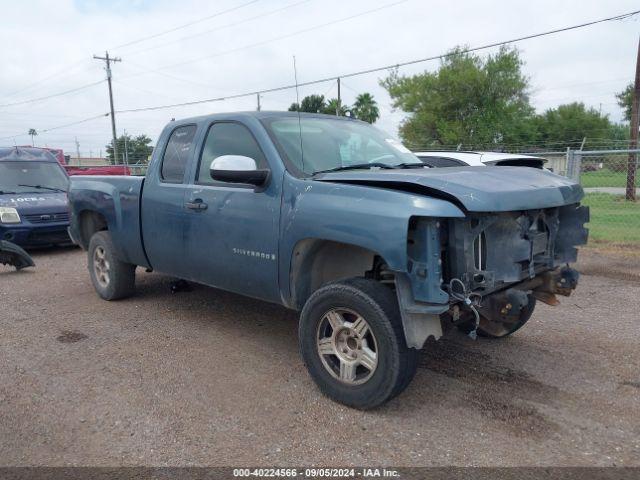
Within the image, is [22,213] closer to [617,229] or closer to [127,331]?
[127,331]

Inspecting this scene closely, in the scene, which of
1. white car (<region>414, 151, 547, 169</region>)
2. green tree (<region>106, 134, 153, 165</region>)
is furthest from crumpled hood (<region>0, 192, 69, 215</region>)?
green tree (<region>106, 134, 153, 165</region>)

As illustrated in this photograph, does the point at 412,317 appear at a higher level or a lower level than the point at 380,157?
lower

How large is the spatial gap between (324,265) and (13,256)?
586 centimetres

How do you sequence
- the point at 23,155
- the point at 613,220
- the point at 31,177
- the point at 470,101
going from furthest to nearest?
the point at 470,101, the point at 613,220, the point at 23,155, the point at 31,177

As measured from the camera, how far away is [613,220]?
41.3ft

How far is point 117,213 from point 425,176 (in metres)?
3.58

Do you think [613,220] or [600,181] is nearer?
[613,220]

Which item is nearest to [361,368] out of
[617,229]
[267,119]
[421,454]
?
[421,454]

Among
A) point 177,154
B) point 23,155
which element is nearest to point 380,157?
point 177,154

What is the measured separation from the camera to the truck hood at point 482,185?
318 cm

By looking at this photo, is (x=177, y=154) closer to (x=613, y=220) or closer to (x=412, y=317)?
(x=412, y=317)

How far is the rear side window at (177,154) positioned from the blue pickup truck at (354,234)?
0.02 meters

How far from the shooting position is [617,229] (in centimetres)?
1124

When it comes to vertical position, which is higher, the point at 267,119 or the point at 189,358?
the point at 267,119
